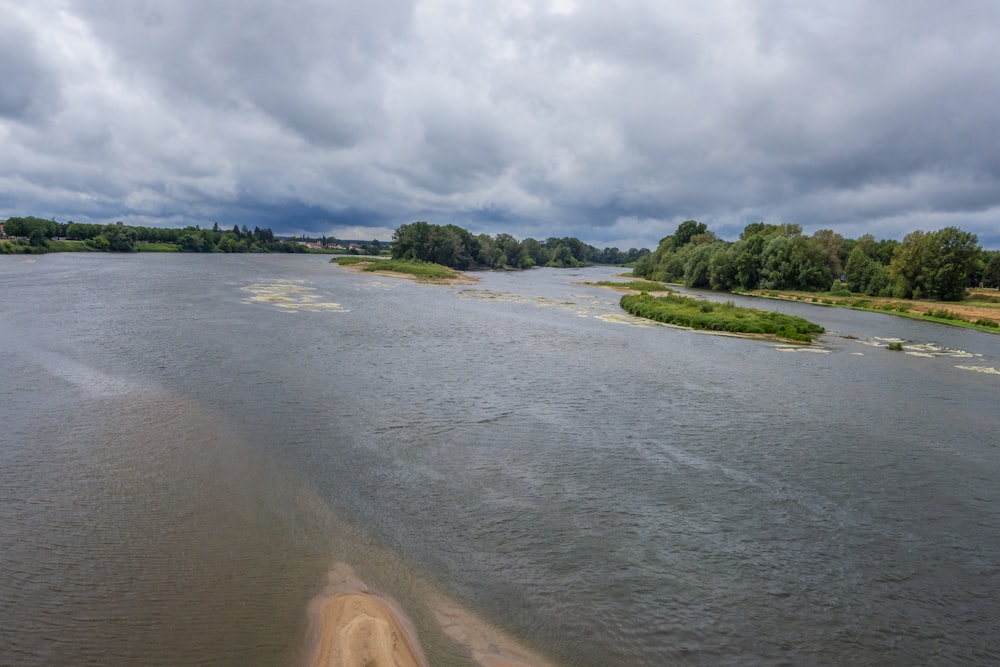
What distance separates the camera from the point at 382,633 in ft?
23.8

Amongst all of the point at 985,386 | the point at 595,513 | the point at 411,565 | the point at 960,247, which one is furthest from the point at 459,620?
the point at 960,247

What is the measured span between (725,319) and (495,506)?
34.9 metres

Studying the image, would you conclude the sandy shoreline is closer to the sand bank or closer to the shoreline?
the sand bank

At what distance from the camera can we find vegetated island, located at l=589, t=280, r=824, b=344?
38.8 m

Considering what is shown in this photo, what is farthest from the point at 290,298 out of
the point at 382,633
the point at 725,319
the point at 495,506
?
the point at 382,633

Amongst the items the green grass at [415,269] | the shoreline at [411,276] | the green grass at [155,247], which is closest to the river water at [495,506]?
the shoreline at [411,276]

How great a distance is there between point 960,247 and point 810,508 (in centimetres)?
8042

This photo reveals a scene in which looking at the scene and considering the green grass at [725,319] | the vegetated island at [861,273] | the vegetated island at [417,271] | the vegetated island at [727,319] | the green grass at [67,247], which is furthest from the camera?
the green grass at [67,247]

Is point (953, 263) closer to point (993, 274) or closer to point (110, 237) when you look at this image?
point (993, 274)

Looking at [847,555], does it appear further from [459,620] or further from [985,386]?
[985,386]

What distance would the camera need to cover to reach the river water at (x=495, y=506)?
761 centimetres

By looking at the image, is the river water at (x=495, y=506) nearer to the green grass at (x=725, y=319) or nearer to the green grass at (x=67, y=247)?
the green grass at (x=725, y=319)

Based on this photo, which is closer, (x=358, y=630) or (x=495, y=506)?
(x=358, y=630)

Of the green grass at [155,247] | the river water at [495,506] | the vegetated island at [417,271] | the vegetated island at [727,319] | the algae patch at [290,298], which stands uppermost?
the green grass at [155,247]
